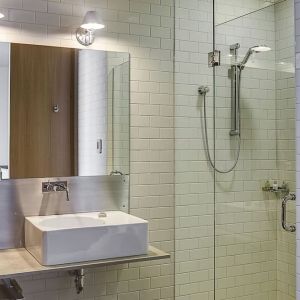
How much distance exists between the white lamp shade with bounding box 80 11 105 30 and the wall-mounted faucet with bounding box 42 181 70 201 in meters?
1.03

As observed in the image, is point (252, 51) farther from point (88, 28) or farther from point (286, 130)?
point (88, 28)

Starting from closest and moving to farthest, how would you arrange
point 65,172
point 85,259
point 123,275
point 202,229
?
point 85,259
point 65,172
point 123,275
point 202,229

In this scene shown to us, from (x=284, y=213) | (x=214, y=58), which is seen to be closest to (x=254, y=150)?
(x=284, y=213)

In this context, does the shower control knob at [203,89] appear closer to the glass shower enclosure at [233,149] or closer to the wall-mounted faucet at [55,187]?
the glass shower enclosure at [233,149]

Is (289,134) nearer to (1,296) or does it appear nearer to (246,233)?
(246,233)

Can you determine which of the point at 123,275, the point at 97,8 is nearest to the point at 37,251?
the point at 123,275

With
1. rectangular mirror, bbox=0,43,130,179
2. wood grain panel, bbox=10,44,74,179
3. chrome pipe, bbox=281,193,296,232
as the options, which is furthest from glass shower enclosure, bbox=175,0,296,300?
wood grain panel, bbox=10,44,74,179

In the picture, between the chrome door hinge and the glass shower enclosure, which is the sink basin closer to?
the glass shower enclosure

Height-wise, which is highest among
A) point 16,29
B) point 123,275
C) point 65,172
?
point 16,29

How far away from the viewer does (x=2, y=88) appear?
272cm

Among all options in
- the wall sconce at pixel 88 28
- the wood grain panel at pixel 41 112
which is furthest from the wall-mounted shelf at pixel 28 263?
the wall sconce at pixel 88 28

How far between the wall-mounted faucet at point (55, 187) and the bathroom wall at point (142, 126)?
478 millimetres

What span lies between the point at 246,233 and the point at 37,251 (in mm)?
1444

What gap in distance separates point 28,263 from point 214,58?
6.27 feet
